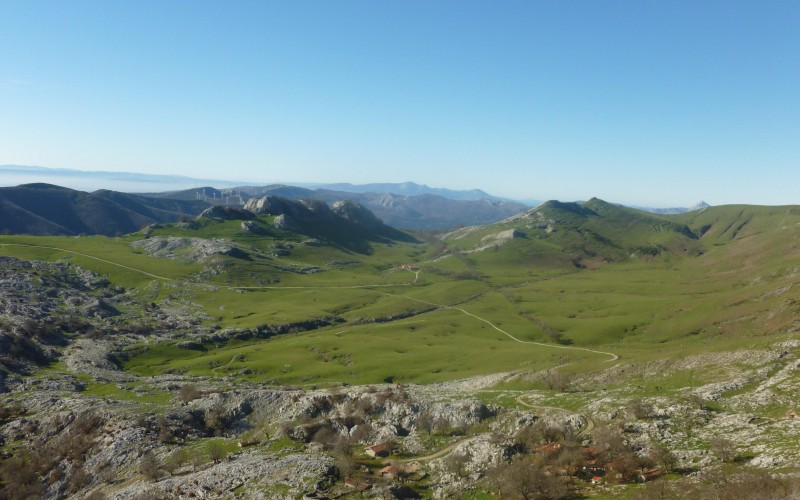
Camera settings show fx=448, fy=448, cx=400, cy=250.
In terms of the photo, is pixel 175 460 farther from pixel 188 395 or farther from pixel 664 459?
pixel 664 459

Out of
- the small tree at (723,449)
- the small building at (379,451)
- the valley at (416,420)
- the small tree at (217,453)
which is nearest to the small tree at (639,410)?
the valley at (416,420)

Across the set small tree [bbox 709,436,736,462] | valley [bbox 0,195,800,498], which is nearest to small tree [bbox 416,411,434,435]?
valley [bbox 0,195,800,498]

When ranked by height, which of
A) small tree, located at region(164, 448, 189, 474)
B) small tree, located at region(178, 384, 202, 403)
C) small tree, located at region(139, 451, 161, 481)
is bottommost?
small tree, located at region(178, 384, 202, 403)

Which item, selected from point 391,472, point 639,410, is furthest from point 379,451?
point 639,410

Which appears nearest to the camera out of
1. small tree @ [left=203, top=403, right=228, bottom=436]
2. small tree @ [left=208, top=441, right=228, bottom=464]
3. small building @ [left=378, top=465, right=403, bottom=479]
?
small building @ [left=378, top=465, right=403, bottom=479]

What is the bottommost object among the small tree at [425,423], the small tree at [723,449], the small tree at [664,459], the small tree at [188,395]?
the small tree at [188,395]

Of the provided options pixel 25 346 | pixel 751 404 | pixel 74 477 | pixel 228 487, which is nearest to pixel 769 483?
pixel 751 404

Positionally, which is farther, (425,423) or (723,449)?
(425,423)

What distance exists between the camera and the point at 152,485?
57.2 metres

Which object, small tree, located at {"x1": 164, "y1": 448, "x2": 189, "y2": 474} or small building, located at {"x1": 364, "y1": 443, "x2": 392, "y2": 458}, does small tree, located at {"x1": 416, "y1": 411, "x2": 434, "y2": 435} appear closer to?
small building, located at {"x1": 364, "y1": 443, "x2": 392, "y2": 458}

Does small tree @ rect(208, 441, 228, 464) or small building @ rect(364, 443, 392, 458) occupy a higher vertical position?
small building @ rect(364, 443, 392, 458)

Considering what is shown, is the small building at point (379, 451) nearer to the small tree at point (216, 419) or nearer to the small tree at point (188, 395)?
the small tree at point (216, 419)

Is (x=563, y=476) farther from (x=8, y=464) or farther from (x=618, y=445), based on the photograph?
(x=8, y=464)

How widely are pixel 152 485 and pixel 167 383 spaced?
2210 inches
